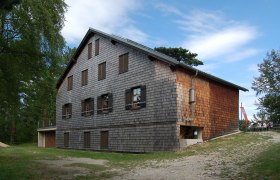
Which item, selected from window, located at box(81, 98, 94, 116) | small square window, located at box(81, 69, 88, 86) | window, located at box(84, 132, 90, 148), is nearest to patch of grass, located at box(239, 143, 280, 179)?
window, located at box(81, 98, 94, 116)

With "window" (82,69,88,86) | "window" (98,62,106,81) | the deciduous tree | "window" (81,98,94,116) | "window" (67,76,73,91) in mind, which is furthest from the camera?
the deciduous tree

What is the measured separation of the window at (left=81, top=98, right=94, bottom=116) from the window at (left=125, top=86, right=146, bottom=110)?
226 inches

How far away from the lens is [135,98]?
26969 millimetres

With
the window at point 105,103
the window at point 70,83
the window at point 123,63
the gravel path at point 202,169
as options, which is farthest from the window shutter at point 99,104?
the gravel path at point 202,169

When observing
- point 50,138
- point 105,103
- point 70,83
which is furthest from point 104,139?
point 50,138

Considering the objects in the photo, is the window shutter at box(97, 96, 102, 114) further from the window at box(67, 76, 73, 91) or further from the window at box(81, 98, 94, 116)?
the window at box(67, 76, 73, 91)

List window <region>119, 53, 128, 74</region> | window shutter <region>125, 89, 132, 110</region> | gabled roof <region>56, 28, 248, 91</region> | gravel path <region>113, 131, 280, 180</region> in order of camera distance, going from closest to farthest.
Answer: gravel path <region>113, 131, 280, 180</region> → gabled roof <region>56, 28, 248, 91</region> → window shutter <region>125, 89, 132, 110</region> → window <region>119, 53, 128, 74</region>

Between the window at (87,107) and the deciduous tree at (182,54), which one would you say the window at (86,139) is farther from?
the deciduous tree at (182,54)

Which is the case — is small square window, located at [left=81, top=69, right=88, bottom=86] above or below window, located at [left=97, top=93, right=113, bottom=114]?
above

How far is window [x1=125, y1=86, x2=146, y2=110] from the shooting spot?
2601cm

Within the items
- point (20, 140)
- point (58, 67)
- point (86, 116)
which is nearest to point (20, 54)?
point (58, 67)

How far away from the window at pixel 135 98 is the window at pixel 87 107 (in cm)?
574

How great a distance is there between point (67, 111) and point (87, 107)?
4.41 m

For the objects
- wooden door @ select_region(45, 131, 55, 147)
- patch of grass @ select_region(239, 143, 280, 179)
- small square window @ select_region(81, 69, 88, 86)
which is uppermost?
small square window @ select_region(81, 69, 88, 86)
